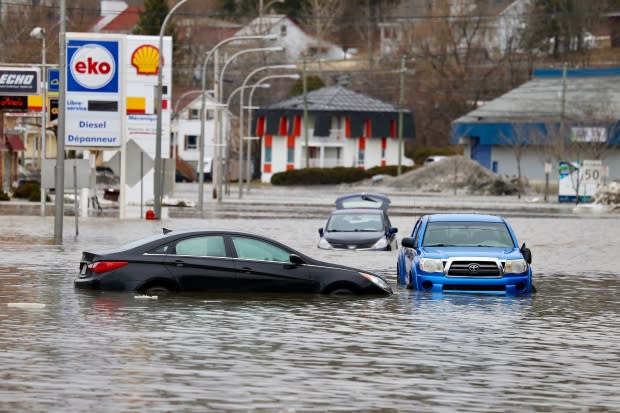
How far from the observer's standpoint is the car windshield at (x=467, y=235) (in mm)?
24531

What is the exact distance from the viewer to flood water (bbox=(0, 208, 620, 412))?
1273 cm

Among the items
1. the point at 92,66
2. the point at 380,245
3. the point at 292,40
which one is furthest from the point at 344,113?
the point at 380,245

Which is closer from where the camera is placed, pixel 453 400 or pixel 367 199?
pixel 453 400

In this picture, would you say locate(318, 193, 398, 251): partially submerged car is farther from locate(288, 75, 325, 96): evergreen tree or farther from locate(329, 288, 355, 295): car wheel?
locate(288, 75, 325, 96): evergreen tree

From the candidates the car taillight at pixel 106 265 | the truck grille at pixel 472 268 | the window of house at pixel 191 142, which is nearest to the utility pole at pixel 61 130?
the car taillight at pixel 106 265

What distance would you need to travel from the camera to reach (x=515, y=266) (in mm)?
23547

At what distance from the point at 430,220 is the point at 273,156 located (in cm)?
10492

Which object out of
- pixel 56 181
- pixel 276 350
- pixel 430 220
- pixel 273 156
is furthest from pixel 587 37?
pixel 276 350

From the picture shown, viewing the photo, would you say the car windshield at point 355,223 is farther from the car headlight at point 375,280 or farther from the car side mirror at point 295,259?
the car side mirror at point 295,259

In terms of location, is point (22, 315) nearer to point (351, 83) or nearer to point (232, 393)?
point (232, 393)

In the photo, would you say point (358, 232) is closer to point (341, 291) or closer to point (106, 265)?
point (341, 291)

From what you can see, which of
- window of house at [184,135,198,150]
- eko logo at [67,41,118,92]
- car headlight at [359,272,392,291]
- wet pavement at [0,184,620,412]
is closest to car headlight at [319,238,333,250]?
wet pavement at [0,184,620,412]

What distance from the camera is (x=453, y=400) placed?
12906mm

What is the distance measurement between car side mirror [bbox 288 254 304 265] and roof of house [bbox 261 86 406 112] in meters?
105
